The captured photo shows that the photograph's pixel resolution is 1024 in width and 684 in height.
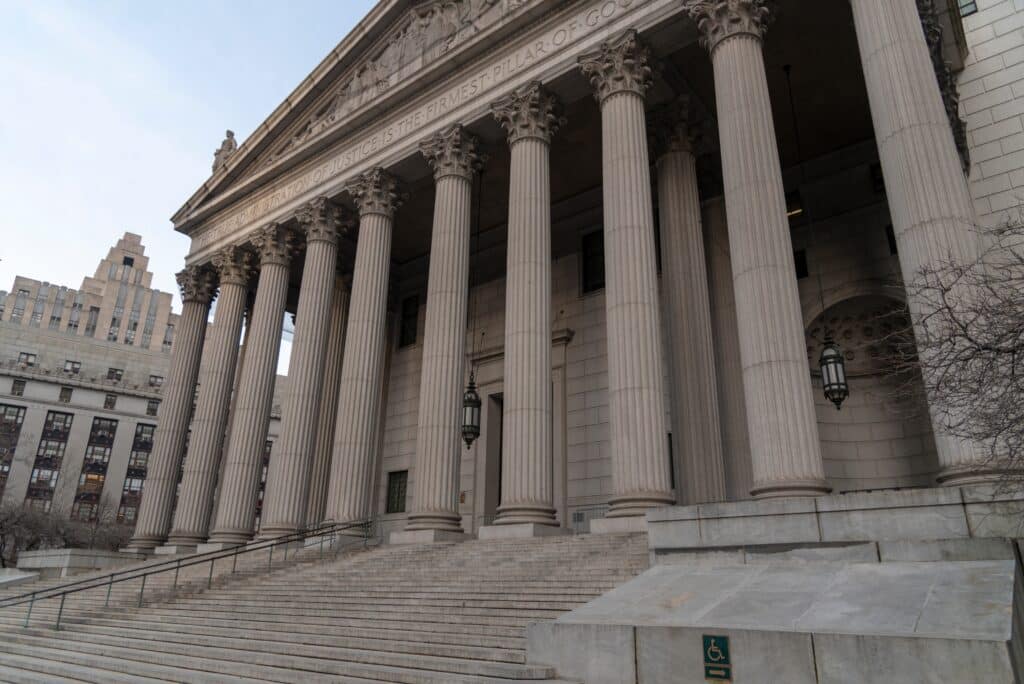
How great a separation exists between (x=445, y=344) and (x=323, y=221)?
30.5ft

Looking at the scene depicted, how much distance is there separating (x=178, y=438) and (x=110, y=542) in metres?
36.4

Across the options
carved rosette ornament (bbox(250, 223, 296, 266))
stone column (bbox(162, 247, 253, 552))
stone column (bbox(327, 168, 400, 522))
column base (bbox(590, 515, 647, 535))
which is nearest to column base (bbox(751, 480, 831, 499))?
column base (bbox(590, 515, 647, 535))

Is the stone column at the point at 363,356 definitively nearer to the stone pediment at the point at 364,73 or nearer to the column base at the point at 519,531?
the stone pediment at the point at 364,73

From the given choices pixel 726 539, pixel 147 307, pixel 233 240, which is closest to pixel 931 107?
pixel 726 539

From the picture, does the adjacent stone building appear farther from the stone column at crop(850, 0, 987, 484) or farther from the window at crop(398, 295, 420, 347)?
the window at crop(398, 295, 420, 347)

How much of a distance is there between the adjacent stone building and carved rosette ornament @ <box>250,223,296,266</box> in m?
0.09

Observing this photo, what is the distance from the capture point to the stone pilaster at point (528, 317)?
57.5ft

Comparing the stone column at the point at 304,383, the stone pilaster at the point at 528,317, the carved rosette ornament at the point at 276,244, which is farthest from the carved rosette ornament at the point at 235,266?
the stone pilaster at the point at 528,317

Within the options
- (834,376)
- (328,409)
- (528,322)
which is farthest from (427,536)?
(328,409)

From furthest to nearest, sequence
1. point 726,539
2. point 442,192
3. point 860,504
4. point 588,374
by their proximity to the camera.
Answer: point 588,374 → point 442,192 → point 726,539 → point 860,504

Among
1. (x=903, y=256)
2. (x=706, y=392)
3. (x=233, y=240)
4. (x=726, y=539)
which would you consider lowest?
(x=726, y=539)

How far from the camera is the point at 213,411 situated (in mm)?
28156

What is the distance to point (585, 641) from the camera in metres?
8.58

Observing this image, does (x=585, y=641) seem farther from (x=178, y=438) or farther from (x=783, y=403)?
(x=178, y=438)
